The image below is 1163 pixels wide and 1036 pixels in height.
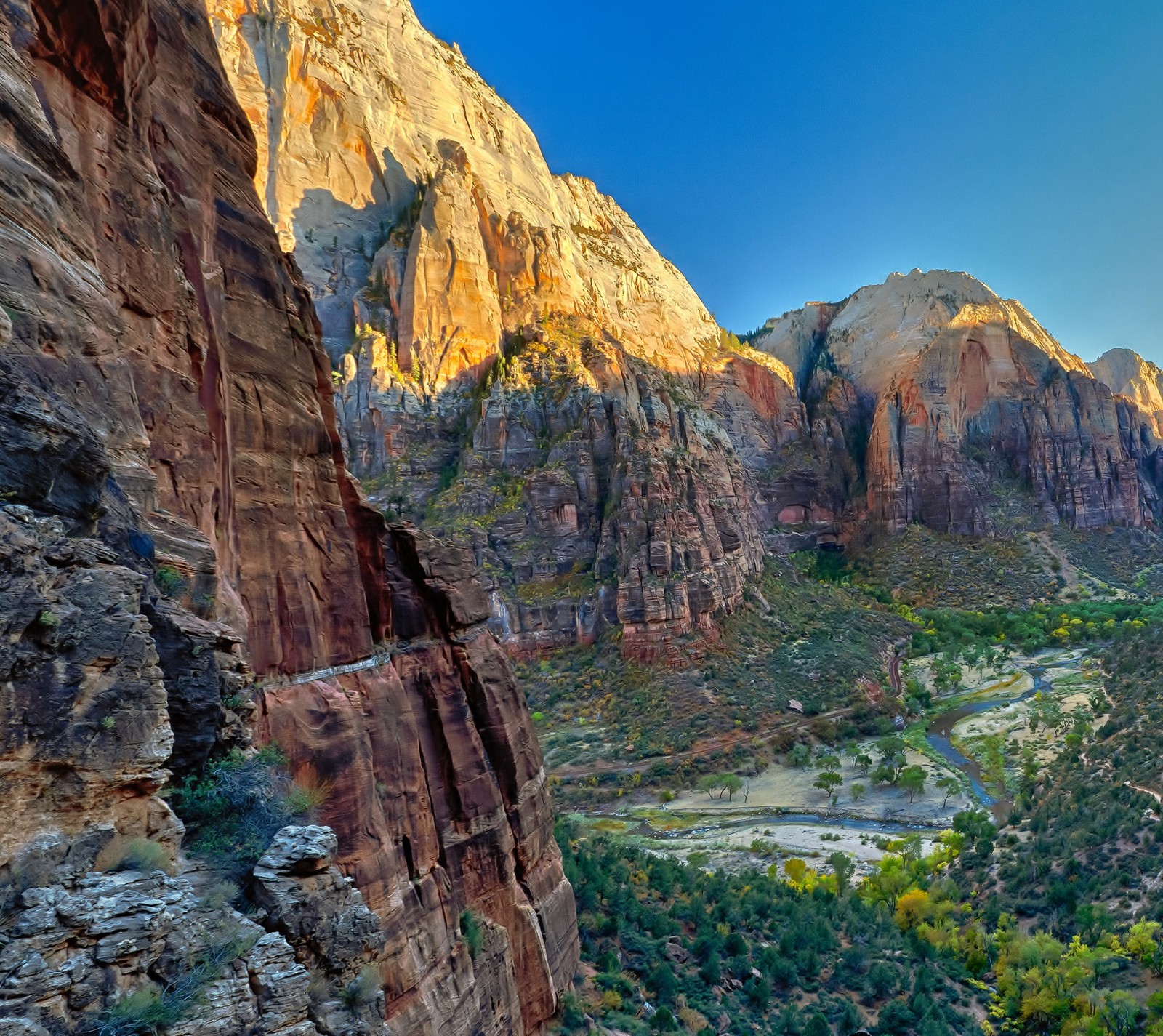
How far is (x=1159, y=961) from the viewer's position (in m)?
20.2

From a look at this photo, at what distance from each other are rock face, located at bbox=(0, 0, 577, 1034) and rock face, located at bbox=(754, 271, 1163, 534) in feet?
325

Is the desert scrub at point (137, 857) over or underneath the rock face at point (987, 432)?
underneath

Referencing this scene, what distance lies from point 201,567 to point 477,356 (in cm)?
6493

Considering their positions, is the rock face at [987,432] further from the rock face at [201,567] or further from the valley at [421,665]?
the rock face at [201,567]

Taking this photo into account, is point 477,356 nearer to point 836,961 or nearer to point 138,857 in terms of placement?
point 836,961

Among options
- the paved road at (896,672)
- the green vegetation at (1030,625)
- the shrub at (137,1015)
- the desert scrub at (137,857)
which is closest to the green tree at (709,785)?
the paved road at (896,672)

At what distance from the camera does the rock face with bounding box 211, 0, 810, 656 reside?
59.4 m

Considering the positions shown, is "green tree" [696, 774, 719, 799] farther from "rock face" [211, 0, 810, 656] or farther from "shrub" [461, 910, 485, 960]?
"shrub" [461, 910, 485, 960]

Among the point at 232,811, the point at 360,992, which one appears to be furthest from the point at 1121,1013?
the point at 232,811

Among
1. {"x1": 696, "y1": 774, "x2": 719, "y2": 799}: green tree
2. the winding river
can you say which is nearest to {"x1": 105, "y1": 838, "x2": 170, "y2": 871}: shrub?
the winding river

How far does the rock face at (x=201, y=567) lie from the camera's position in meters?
5.88

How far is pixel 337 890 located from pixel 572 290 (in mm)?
80398

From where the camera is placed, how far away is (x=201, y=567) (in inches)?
375

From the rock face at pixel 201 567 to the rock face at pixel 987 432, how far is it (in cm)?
9912
